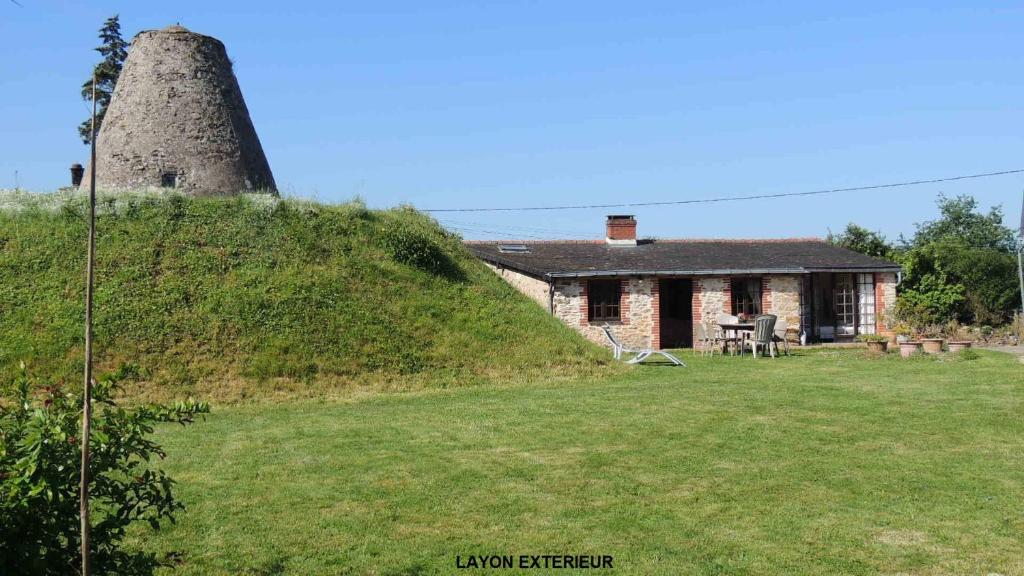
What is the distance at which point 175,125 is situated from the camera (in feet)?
59.9

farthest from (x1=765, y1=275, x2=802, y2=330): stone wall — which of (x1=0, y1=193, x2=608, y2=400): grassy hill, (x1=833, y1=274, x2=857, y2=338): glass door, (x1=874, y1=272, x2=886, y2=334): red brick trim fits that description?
(x1=0, y1=193, x2=608, y2=400): grassy hill

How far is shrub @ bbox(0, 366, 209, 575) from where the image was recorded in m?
3.30

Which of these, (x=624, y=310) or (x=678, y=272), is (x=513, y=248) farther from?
(x=678, y=272)

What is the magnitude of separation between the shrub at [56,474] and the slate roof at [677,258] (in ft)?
60.0

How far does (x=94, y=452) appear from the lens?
11.6ft

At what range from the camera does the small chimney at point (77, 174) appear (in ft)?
69.9

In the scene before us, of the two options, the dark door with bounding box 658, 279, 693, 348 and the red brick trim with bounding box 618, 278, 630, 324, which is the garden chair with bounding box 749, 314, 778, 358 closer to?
the red brick trim with bounding box 618, 278, 630, 324

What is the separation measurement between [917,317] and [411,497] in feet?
68.7

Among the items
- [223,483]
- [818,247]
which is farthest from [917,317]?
[223,483]

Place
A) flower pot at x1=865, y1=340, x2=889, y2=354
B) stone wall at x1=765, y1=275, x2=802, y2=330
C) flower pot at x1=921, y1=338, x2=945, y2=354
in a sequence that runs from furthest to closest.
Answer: stone wall at x1=765, y1=275, x2=802, y2=330 → flower pot at x1=865, y1=340, x2=889, y2=354 → flower pot at x1=921, y1=338, x2=945, y2=354

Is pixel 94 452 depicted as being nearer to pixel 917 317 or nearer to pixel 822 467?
pixel 822 467

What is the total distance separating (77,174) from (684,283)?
60.3 ft

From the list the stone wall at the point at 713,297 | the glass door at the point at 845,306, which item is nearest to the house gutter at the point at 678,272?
the stone wall at the point at 713,297

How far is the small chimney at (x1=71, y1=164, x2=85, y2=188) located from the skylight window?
12.3 m
